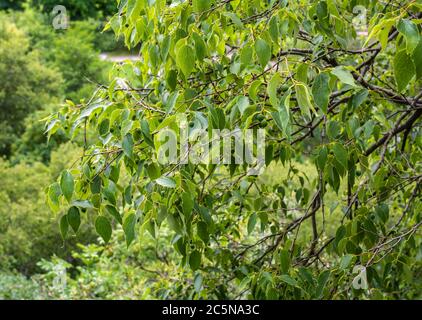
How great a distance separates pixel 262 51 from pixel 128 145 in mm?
488

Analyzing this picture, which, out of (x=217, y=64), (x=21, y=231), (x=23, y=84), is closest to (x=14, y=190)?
(x=21, y=231)

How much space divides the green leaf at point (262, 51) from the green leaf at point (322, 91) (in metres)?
0.20

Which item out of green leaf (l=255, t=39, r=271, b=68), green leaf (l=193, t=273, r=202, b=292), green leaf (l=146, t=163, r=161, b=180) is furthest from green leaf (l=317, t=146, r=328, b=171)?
green leaf (l=193, t=273, r=202, b=292)

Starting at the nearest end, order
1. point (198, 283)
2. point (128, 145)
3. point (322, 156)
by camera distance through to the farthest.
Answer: point (128, 145) → point (322, 156) → point (198, 283)

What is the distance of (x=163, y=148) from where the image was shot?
Answer: 2.06m

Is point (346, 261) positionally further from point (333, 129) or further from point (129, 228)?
point (129, 228)

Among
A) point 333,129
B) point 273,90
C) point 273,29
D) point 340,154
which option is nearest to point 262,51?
point 273,29

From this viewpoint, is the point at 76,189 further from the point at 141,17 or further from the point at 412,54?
the point at 412,54

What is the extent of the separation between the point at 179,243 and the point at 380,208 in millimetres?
808

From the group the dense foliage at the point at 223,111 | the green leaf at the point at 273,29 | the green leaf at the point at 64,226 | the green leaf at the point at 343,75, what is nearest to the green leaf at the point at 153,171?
the dense foliage at the point at 223,111

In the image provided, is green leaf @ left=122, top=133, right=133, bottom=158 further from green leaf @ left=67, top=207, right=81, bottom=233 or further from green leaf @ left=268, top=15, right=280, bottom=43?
green leaf @ left=268, top=15, right=280, bottom=43

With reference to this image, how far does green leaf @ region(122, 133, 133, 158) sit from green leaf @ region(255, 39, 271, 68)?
46 cm

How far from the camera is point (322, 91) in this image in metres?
1.79

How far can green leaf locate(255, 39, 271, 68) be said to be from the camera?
194cm
